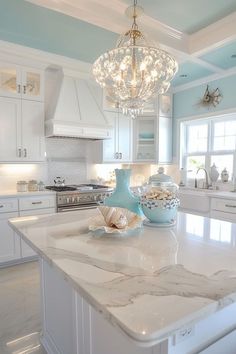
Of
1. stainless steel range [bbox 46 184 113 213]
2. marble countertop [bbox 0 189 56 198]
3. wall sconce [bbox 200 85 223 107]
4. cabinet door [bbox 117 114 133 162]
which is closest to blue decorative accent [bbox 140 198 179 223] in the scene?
stainless steel range [bbox 46 184 113 213]

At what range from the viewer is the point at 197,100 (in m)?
4.20

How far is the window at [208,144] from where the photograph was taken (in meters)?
3.88

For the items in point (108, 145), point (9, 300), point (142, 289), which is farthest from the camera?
point (108, 145)

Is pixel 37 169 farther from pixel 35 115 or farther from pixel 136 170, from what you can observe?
pixel 136 170

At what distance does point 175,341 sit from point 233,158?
138 inches

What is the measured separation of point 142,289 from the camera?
2.61 ft

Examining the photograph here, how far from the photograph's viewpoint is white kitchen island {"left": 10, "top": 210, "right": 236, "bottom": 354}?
68 cm

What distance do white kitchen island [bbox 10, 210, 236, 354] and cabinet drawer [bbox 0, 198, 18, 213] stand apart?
145 centimetres

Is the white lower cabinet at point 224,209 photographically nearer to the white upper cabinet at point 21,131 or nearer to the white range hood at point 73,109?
the white range hood at point 73,109

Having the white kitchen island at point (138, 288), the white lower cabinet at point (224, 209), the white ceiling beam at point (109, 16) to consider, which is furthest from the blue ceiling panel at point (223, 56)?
the white kitchen island at point (138, 288)

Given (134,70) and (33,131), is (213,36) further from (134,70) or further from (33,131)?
(33,131)

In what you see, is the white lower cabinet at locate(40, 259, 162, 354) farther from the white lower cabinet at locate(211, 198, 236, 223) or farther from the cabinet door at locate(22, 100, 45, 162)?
the white lower cabinet at locate(211, 198, 236, 223)

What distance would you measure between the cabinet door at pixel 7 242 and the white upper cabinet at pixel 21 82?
1587 millimetres

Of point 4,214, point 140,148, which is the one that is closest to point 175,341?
point 4,214
